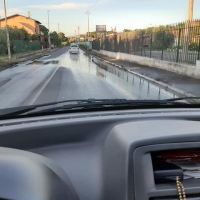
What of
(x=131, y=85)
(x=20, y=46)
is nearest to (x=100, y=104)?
(x=131, y=85)

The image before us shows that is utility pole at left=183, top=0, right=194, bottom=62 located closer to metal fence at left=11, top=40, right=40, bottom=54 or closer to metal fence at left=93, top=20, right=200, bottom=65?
metal fence at left=93, top=20, right=200, bottom=65

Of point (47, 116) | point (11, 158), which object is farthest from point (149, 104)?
point (11, 158)

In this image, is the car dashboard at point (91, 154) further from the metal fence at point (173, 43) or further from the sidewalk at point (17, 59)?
the sidewalk at point (17, 59)

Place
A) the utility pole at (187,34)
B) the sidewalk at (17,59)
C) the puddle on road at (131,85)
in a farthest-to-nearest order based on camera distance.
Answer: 1. the sidewalk at (17,59)
2. the utility pole at (187,34)
3. the puddle on road at (131,85)

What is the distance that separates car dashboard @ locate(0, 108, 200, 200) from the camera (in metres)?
1.44

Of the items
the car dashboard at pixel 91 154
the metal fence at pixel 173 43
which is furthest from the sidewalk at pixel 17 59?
the car dashboard at pixel 91 154

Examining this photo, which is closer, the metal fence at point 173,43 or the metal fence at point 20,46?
the metal fence at point 173,43

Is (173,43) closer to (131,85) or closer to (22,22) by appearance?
(131,85)

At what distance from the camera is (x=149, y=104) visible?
2.90 metres

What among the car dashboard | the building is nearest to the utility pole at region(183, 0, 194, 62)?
the car dashboard

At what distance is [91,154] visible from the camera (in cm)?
201

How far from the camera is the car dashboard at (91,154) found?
56.8 inches

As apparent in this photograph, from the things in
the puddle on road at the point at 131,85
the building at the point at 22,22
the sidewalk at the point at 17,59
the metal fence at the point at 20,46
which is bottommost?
the sidewalk at the point at 17,59

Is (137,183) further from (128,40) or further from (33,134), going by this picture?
(128,40)
